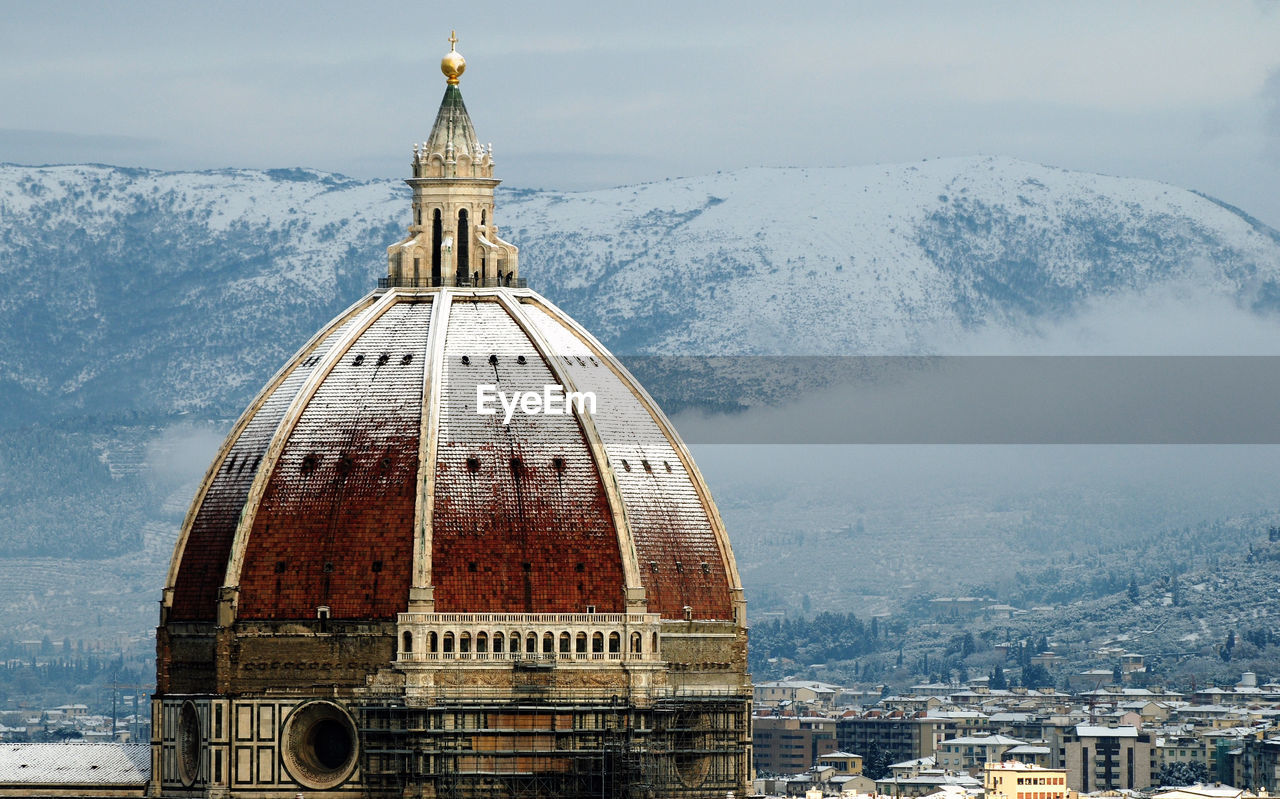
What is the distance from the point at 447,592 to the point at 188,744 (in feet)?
30.5

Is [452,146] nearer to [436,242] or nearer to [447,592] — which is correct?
[436,242]

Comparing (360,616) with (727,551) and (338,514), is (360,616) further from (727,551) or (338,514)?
(727,551)

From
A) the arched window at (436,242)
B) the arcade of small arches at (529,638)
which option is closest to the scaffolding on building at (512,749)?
the arcade of small arches at (529,638)

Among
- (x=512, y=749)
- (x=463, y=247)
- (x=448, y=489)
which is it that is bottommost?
(x=512, y=749)

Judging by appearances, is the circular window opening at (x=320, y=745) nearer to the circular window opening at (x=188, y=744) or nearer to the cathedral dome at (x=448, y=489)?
the cathedral dome at (x=448, y=489)

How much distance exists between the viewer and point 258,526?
108 m

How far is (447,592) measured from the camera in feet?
350

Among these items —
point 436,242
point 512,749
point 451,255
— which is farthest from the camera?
point 436,242

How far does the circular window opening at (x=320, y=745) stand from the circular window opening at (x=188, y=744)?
11.1ft

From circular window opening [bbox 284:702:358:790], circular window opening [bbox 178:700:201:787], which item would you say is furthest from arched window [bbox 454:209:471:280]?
circular window opening [bbox 178:700:201:787]

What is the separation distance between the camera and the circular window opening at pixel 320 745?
106938 mm

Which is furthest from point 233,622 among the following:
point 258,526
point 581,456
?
point 581,456

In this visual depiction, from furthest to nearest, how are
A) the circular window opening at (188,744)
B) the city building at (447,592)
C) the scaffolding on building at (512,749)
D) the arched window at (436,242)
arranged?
1. the arched window at (436,242)
2. the circular window opening at (188,744)
3. the city building at (447,592)
4. the scaffolding on building at (512,749)

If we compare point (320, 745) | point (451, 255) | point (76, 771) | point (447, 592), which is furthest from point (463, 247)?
point (76, 771)
